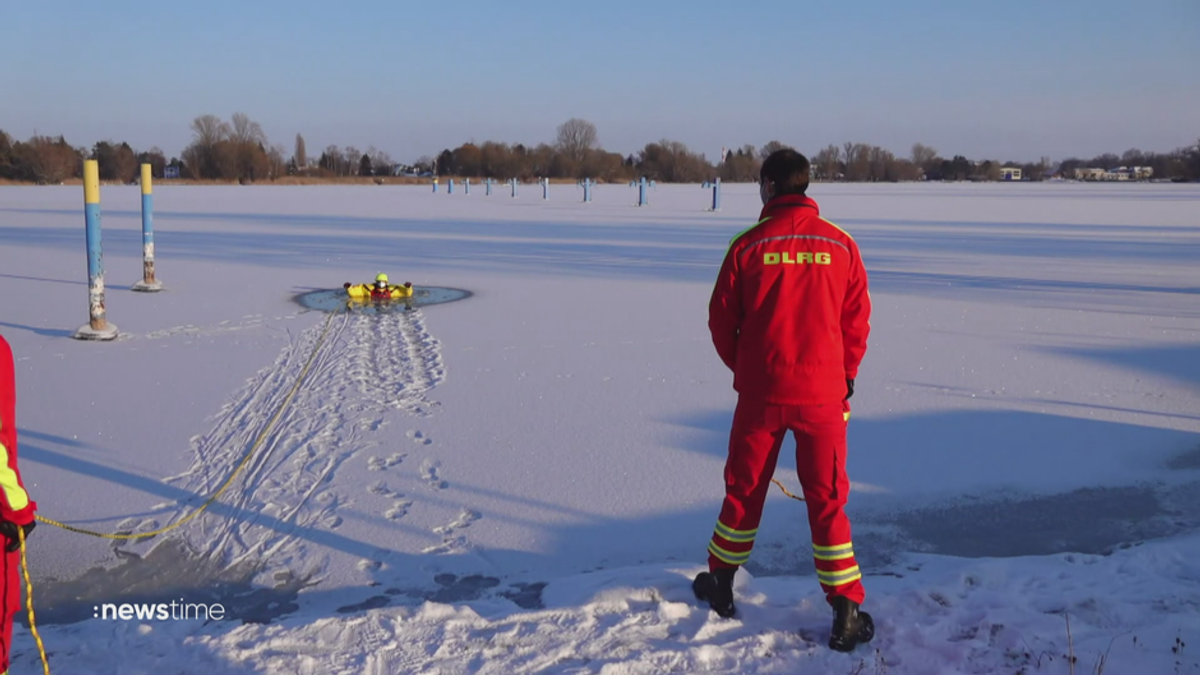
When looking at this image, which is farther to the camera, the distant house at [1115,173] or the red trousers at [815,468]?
the distant house at [1115,173]

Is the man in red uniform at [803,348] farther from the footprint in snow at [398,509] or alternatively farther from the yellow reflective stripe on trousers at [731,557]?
the footprint in snow at [398,509]

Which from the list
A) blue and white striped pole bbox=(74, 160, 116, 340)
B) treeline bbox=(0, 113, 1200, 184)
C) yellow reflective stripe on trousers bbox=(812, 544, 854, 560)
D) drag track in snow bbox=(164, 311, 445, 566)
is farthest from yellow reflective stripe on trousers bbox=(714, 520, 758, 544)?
treeline bbox=(0, 113, 1200, 184)

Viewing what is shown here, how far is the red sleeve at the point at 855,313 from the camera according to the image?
321cm

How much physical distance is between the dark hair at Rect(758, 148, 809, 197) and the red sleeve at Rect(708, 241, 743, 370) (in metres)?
0.29

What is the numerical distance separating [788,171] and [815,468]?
1.01 m

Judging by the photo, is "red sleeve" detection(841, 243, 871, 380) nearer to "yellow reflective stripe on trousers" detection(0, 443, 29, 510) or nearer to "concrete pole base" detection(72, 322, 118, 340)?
"yellow reflective stripe on trousers" detection(0, 443, 29, 510)

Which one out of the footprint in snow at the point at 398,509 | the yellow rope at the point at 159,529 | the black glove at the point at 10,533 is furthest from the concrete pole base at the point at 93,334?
the black glove at the point at 10,533

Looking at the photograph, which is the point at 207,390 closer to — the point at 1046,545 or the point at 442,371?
the point at 442,371

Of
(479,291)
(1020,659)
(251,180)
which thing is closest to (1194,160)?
(251,180)

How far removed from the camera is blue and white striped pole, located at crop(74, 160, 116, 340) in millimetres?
8539

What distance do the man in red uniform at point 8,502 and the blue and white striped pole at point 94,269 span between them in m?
6.67

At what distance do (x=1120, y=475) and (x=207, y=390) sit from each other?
231 inches

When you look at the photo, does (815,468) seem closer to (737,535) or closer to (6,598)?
(737,535)

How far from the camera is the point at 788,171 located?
3.24 meters
